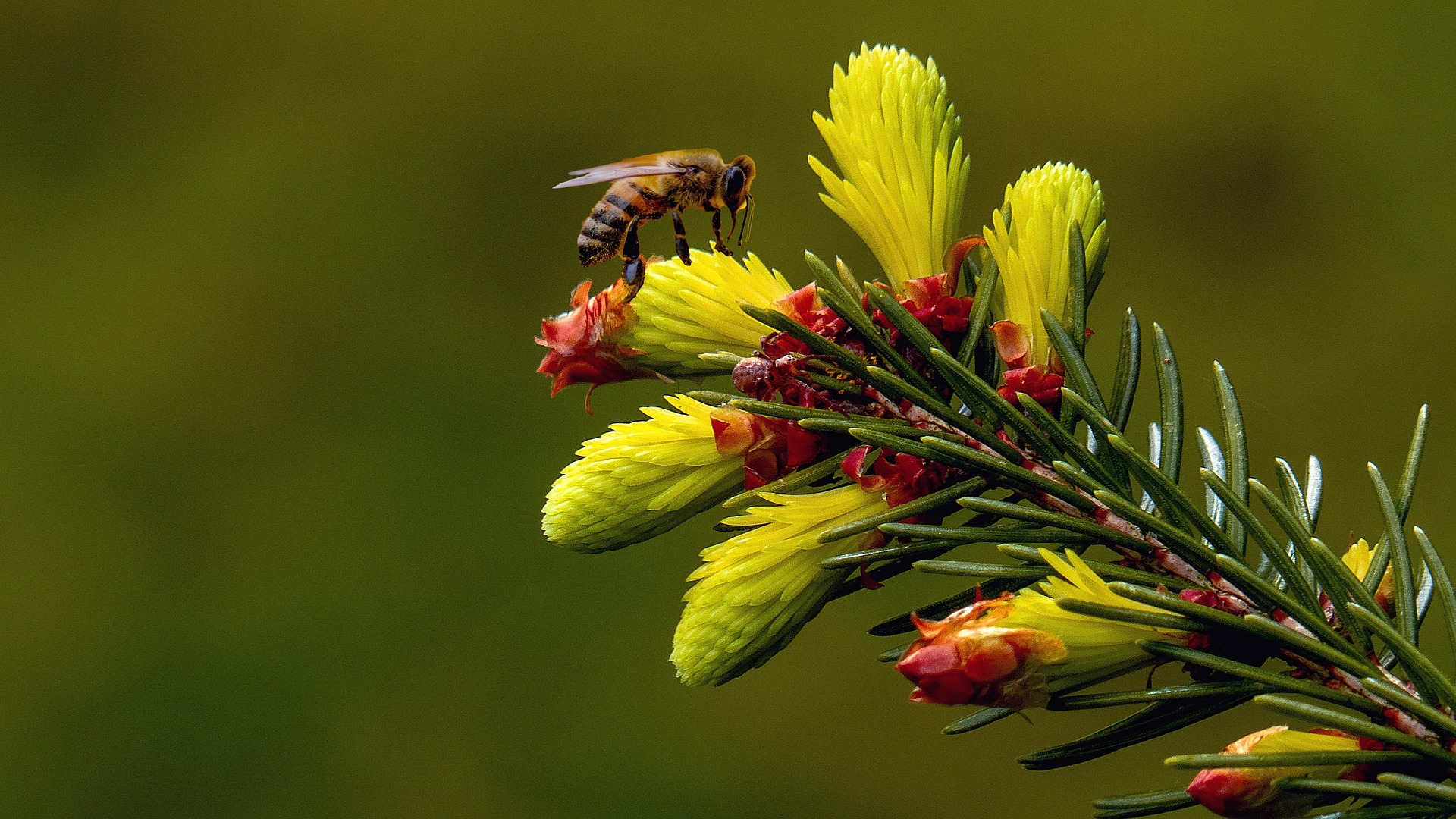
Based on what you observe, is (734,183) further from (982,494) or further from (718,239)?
(982,494)


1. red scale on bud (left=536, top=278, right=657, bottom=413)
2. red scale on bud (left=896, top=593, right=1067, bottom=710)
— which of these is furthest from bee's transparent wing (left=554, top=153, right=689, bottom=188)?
red scale on bud (left=896, top=593, right=1067, bottom=710)

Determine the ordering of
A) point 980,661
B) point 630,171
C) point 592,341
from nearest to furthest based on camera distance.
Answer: point 980,661 < point 592,341 < point 630,171

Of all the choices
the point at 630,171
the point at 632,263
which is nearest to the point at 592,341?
the point at 632,263

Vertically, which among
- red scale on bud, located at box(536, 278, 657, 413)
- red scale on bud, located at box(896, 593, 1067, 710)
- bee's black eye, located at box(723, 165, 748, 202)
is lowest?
red scale on bud, located at box(896, 593, 1067, 710)

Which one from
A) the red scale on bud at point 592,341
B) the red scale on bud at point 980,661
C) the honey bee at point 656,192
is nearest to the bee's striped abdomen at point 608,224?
the honey bee at point 656,192

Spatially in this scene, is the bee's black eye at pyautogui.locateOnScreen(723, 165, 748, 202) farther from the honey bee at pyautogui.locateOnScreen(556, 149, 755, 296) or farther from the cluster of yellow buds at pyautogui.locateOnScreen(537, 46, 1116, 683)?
the cluster of yellow buds at pyautogui.locateOnScreen(537, 46, 1116, 683)

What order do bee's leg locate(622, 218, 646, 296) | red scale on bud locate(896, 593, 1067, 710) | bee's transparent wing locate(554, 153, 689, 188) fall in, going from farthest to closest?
bee's transparent wing locate(554, 153, 689, 188)
bee's leg locate(622, 218, 646, 296)
red scale on bud locate(896, 593, 1067, 710)

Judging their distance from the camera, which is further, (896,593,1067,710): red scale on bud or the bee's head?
the bee's head

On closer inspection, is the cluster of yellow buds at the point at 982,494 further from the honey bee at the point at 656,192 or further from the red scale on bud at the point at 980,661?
the honey bee at the point at 656,192
